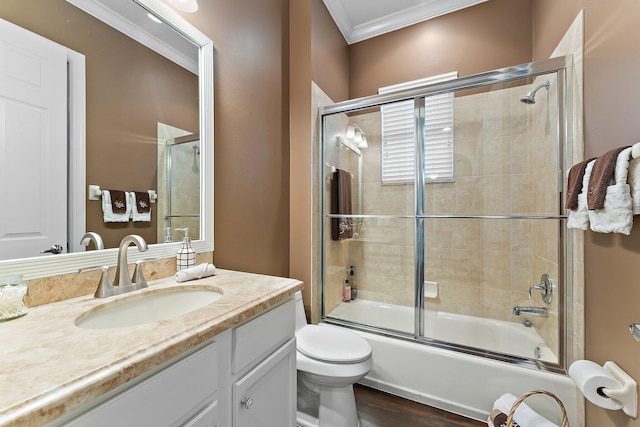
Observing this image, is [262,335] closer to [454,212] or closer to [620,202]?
[620,202]

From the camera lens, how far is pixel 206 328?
2.18ft

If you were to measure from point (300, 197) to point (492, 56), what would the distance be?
1.97 metres

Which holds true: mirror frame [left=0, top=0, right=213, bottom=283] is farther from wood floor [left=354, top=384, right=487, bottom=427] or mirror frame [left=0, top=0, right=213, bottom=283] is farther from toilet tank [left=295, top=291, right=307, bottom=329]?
wood floor [left=354, top=384, right=487, bottom=427]

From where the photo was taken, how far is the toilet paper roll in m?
1.04

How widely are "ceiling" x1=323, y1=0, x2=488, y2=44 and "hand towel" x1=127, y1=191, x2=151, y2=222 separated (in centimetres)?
217

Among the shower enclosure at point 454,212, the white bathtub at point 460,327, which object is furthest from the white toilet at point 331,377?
the white bathtub at point 460,327

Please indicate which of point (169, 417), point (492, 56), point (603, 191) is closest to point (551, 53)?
point (492, 56)

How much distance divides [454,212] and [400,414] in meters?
1.48

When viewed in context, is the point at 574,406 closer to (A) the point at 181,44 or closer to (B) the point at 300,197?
(B) the point at 300,197

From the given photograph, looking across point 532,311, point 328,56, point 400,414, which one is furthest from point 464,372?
point 328,56

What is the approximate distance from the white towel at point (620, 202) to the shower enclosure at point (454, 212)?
66 cm

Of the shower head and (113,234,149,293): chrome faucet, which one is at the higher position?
the shower head

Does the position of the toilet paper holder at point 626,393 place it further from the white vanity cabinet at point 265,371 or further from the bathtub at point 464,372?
the white vanity cabinet at point 265,371

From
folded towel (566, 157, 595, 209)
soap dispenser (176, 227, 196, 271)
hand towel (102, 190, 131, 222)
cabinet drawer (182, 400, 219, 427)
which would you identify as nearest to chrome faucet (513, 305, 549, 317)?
folded towel (566, 157, 595, 209)
